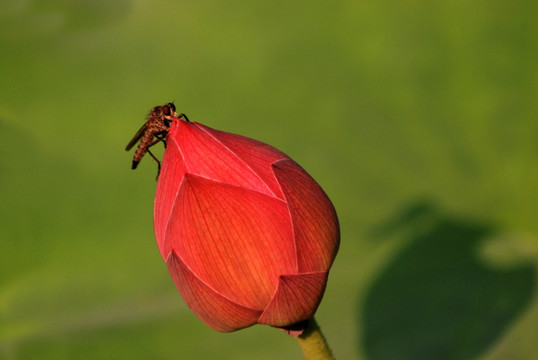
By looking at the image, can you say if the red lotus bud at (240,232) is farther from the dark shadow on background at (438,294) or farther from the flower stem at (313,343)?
the dark shadow on background at (438,294)

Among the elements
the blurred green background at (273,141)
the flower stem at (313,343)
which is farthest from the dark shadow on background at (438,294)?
the flower stem at (313,343)

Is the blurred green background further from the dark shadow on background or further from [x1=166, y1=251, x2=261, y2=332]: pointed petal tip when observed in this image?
[x1=166, y1=251, x2=261, y2=332]: pointed petal tip

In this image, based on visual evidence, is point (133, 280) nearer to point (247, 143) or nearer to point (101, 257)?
point (101, 257)

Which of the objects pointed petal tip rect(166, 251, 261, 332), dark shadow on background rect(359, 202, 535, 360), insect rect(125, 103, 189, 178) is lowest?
dark shadow on background rect(359, 202, 535, 360)

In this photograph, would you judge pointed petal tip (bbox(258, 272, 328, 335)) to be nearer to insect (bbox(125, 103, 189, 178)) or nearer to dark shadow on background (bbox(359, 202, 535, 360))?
insect (bbox(125, 103, 189, 178))

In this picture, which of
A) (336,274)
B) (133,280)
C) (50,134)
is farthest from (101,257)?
(336,274)

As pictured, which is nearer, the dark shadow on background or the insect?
the insect

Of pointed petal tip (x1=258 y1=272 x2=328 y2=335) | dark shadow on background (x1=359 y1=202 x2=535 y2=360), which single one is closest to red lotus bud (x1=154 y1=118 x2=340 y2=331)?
pointed petal tip (x1=258 y1=272 x2=328 y2=335)

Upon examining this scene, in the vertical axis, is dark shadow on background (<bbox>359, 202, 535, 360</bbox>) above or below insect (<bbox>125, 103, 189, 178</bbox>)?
below
